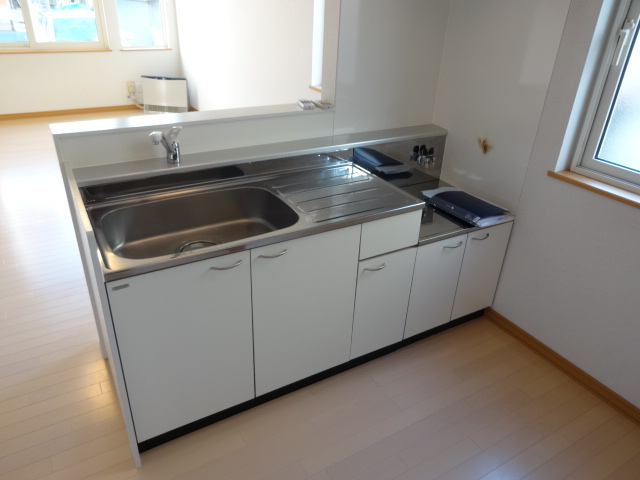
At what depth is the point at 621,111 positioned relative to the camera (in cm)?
196

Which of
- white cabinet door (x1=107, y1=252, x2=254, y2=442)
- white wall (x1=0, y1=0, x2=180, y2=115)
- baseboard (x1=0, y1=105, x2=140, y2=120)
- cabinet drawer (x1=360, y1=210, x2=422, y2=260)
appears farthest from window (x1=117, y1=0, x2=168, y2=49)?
white cabinet door (x1=107, y1=252, x2=254, y2=442)

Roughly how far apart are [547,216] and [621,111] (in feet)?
1.74

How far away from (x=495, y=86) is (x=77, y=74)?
544cm

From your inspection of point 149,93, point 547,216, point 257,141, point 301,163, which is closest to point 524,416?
point 547,216

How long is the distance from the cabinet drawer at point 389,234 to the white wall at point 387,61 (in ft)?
2.31

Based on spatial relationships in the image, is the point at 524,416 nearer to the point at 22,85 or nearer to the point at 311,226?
the point at 311,226

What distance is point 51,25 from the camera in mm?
5770

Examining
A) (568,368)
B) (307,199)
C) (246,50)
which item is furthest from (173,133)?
(246,50)

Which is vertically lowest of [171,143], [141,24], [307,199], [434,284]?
[434,284]

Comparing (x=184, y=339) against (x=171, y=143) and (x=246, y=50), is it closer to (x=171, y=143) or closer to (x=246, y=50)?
(x=171, y=143)

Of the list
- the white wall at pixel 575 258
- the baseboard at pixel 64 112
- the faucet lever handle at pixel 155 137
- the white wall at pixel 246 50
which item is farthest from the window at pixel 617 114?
the baseboard at pixel 64 112

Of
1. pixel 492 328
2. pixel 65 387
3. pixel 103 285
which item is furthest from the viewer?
pixel 492 328

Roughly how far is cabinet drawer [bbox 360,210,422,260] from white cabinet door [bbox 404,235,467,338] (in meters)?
0.12

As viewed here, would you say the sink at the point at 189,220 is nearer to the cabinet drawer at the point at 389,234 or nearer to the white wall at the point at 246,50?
the cabinet drawer at the point at 389,234
